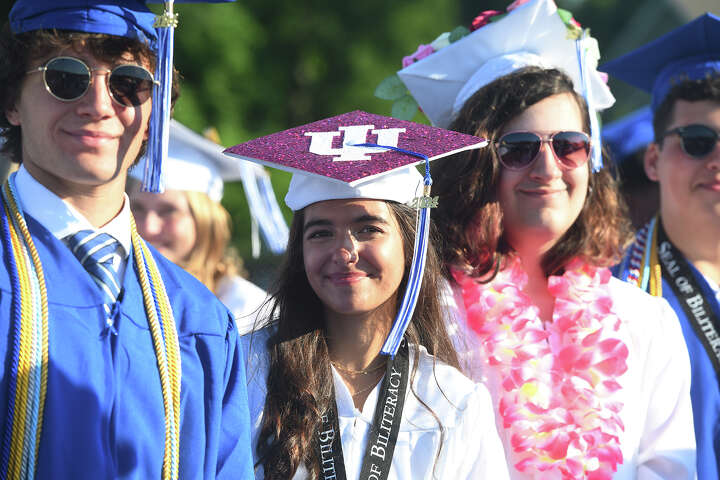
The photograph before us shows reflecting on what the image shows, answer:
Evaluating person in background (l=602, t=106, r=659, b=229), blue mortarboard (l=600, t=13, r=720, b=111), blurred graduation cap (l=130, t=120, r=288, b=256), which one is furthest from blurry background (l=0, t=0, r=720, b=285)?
blue mortarboard (l=600, t=13, r=720, b=111)

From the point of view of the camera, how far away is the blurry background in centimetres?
1005

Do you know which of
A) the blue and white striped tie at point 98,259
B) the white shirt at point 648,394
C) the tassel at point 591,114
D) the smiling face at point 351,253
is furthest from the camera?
the tassel at point 591,114

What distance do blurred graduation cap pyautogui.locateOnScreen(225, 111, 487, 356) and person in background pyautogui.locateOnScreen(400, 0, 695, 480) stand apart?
1.55ft

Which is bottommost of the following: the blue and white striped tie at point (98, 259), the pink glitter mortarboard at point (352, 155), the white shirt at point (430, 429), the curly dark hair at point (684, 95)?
the white shirt at point (430, 429)

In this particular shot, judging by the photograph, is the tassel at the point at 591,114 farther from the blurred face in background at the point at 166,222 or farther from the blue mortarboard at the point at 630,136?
the blue mortarboard at the point at 630,136

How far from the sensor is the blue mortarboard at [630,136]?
6.71 metres

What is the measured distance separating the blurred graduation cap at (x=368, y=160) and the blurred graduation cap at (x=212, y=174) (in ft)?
6.13

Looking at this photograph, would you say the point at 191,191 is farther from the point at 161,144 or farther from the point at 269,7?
the point at 269,7

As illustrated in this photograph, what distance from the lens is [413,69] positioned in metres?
3.66

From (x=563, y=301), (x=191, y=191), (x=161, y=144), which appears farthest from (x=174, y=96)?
(x=191, y=191)

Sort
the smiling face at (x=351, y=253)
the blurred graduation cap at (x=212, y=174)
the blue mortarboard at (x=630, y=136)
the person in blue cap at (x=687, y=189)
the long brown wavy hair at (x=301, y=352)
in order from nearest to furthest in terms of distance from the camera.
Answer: the long brown wavy hair at (x=301, y=352) → the smiling face at (x=351, y=253) → the person in blue cap at (x=687, y=189) → the blurred graduation cap at (x=212, y=174) → the blue mortarboard at (x=630, y=136)

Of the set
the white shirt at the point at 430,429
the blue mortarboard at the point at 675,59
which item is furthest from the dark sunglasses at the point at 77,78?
the blue mortarboard at the point at 675,59

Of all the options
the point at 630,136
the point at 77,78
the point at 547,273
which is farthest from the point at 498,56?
the point at 630,136

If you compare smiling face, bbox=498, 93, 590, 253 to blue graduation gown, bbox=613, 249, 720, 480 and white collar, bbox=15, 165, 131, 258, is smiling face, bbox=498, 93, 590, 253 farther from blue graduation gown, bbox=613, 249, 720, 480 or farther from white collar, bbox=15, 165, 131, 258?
white collar, bbox=15, 165, 131, 258
